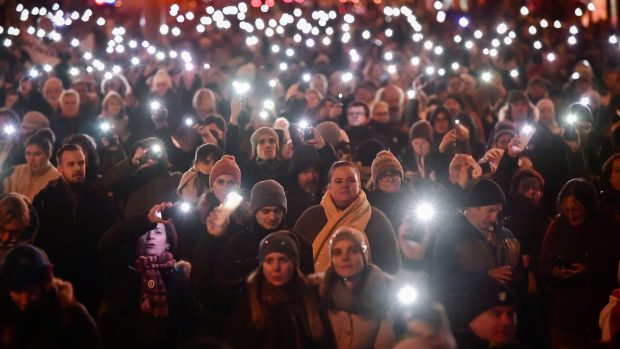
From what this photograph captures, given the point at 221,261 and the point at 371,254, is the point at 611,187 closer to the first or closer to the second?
the point at 371,254

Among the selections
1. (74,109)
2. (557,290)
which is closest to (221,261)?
(557,290)

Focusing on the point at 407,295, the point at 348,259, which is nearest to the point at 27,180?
the point at 348,259

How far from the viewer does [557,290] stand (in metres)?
5.98

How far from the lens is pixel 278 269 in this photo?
198 inches

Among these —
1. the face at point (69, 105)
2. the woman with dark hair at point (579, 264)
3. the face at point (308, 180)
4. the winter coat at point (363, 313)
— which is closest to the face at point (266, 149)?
the face at point (308, 180)

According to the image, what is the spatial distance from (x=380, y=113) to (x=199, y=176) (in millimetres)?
3297

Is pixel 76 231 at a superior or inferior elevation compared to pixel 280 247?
superior

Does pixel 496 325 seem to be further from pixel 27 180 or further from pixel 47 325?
pixel 27 180

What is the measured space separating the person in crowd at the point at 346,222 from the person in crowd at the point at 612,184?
200 cm

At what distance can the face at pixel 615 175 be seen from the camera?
709cm

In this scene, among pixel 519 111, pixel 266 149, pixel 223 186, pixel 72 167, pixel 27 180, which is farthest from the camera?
pixel 519 111

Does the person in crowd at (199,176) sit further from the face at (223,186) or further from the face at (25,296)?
the face at (25,296)

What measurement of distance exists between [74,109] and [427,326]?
21.8 ft

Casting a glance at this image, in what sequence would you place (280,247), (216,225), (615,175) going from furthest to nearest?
(615,175), (216,225), (280,247)
